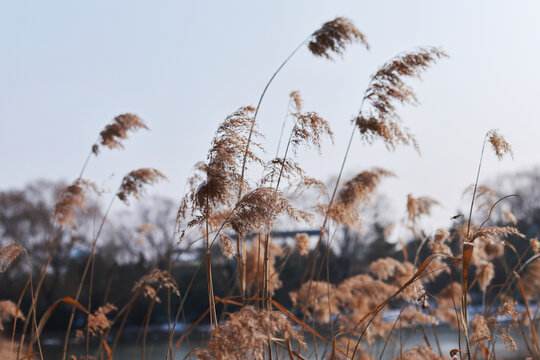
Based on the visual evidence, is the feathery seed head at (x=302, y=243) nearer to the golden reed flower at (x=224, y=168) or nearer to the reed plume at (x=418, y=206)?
the reed plume at (x=418, y=206)

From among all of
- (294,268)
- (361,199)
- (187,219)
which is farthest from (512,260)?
(187,219)

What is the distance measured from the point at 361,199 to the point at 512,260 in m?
17.3

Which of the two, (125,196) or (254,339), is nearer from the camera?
(254,339)

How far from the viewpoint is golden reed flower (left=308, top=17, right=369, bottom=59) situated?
2920mm

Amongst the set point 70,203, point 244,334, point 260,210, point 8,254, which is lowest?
point 244,334

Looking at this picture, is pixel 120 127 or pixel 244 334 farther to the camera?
pixel 120 127

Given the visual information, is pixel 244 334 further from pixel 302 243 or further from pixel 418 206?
pixel 418 206

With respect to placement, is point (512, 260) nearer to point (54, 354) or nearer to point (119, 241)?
point (54, 354)

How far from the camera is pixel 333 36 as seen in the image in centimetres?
295

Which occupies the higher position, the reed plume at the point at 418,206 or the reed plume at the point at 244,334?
the reed plume at the point at 418,206

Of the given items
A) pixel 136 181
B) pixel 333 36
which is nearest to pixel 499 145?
pixel 333 36

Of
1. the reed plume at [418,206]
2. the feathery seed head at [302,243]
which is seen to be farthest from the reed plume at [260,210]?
the reed plume at [418,206]

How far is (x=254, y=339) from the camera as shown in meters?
1.70

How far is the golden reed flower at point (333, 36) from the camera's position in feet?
9.58
